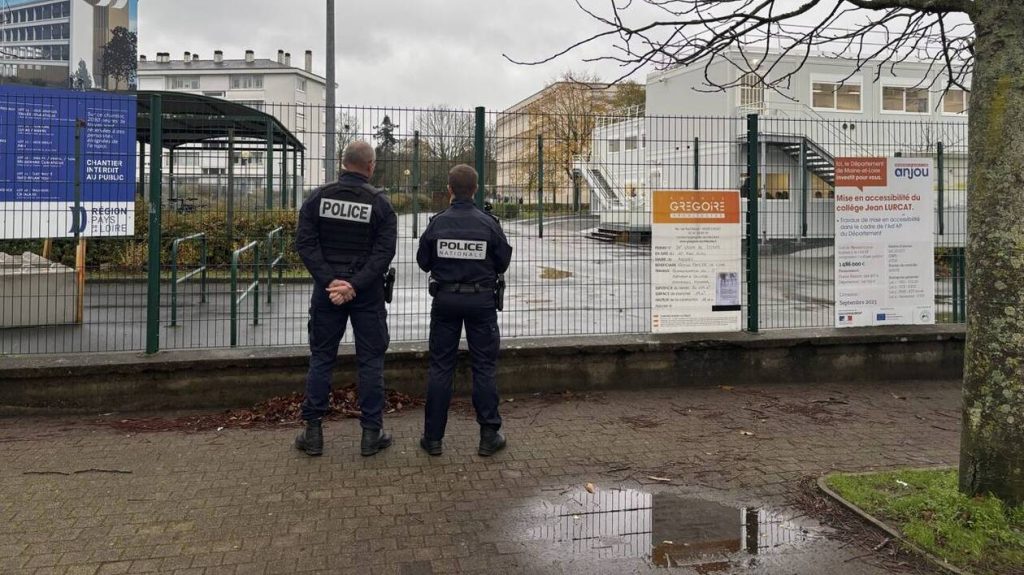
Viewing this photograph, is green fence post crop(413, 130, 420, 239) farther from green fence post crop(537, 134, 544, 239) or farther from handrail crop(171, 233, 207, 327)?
handrail crop(171, 233, 207, 327)

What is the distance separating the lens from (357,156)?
5027mm

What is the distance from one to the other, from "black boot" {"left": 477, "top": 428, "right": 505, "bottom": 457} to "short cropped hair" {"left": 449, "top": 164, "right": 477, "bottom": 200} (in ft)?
5.17

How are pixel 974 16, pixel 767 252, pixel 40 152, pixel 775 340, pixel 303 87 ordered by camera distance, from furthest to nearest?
pixel 303 87 → pixel 767 252 → pixel 775 340 → pixel 40 152 → pixel 974 16

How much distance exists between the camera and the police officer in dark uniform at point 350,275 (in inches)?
194

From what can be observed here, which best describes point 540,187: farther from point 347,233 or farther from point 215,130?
point 215,130

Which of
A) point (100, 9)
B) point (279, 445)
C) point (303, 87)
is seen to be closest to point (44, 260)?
point (279, 445)

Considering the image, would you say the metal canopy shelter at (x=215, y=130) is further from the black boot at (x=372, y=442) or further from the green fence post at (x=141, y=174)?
the black boot at (x=372, y=442)

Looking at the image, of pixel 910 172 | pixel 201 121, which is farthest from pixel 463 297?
pixel 910 172

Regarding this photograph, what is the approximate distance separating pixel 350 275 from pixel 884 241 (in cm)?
532

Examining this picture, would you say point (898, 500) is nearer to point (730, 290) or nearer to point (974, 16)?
point (974, 16)

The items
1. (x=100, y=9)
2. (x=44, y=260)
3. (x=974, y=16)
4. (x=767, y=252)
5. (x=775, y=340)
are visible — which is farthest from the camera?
(x=100, y=9)

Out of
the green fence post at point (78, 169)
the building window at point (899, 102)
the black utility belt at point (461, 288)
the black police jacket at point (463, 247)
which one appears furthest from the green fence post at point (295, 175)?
the building window at point (899, 102)

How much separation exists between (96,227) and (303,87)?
89.9 meters

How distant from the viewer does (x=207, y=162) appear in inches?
283
